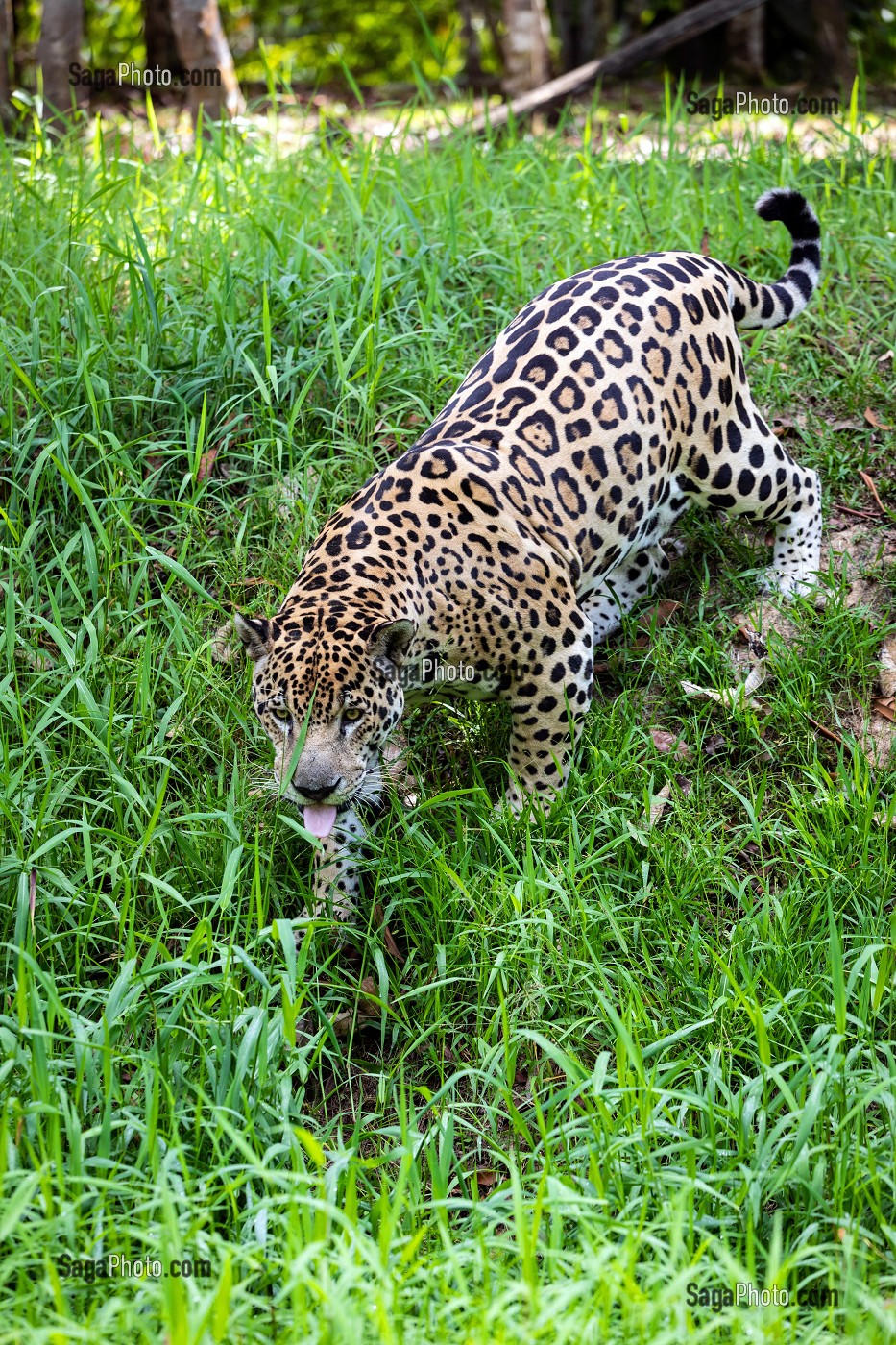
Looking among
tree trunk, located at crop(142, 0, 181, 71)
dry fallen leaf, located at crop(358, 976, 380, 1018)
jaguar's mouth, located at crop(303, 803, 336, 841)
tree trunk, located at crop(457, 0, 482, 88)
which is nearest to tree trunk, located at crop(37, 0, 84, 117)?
tree trunk, located at crop(142, 0, 181, 71)

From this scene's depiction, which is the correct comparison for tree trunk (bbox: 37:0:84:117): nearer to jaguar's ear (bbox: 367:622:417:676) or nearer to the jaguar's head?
the jaguar's head

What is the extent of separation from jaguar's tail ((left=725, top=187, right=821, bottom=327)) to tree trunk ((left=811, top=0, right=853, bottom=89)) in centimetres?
676

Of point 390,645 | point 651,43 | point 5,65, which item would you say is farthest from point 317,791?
point 651,43

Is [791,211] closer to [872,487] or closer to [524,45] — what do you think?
[872,487]

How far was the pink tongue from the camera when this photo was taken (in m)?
4.22

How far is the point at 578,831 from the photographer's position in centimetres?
477

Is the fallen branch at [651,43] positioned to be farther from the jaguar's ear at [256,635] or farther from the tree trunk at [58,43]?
the jaguar's ear at [256,635]

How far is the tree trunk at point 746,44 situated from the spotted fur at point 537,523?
721cm

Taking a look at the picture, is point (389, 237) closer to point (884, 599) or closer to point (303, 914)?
point (884, 599)

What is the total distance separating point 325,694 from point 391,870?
2.96 feet

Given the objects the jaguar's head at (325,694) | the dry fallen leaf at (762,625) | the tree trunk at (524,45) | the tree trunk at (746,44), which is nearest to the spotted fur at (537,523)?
the jaguar's head at (325,694)

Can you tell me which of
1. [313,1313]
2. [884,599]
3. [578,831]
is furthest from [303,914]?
[884,599]

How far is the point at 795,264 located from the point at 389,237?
204 centimetres

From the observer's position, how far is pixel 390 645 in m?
4.23
